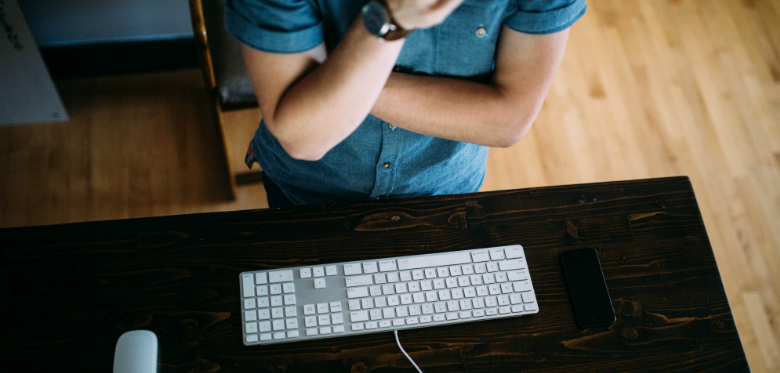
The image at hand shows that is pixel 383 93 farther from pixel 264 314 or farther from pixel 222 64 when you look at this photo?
pixel 222 64

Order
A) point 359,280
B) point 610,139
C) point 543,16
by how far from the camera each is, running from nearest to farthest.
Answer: point 543,16
point 359,280
point 610,139

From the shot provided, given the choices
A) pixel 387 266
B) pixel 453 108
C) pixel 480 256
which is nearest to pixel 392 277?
pixel 387 266

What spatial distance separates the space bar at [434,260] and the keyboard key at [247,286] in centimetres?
23

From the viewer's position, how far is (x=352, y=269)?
78 cm

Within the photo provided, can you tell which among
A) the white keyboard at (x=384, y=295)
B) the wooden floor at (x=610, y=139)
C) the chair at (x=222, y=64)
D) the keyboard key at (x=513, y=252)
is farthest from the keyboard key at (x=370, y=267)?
the wooden floor at (x=610, y=139)

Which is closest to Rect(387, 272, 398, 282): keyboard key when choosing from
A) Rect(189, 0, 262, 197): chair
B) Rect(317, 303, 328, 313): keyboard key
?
Rect(317, 303, 328, 313): keyboard key

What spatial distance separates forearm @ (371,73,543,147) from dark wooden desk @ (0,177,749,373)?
0.52ft

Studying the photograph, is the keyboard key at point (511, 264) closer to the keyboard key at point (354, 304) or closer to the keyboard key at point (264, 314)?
the keyboard key at point (354, 304)

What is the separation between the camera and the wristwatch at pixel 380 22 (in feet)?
1.80

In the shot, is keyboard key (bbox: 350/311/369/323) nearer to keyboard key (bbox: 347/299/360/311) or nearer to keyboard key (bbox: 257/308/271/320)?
keyboard key (bbox: 347/299/360/311)

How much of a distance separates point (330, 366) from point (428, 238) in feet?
0.83

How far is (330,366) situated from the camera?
28.7 inches

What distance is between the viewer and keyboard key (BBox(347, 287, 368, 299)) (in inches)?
29.9

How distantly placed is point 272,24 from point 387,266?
39 cm
